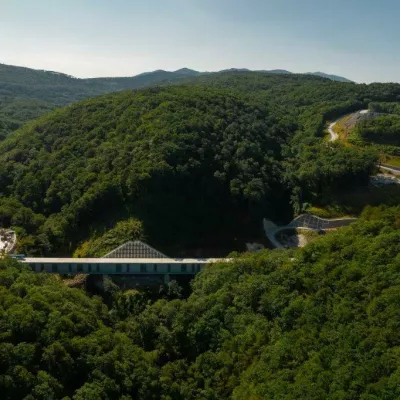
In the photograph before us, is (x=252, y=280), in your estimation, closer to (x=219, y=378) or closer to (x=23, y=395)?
(x=219, y=378)

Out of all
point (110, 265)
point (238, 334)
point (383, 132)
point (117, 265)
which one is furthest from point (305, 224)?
point (238, 334)

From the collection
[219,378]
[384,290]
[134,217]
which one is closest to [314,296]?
[384,290]

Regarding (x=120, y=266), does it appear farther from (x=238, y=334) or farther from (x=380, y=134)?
(x=380, y=134)

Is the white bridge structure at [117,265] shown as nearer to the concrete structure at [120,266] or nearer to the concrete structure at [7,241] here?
the concrete structure at [120,266]

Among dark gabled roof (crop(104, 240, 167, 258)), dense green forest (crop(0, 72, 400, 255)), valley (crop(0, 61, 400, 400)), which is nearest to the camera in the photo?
valley (crop(0, 61, 400, 400))

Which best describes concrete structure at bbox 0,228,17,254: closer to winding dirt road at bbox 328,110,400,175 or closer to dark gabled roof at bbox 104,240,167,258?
dark gabled roof at bbox 104,240,167,258

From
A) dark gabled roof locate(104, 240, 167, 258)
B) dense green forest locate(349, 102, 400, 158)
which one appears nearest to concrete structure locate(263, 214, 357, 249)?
dark gabled roof locate(104, 240, 167, 258)
